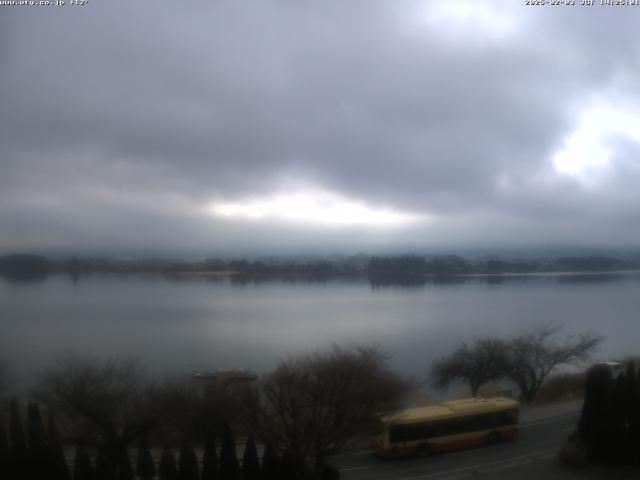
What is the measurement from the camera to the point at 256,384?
269 inches

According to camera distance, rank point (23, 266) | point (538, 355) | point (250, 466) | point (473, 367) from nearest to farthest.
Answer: point (250, 466), point (23, 266), point (473, 367), point (538, 355)

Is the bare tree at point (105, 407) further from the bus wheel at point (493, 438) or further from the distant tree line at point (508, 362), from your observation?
the distant tree line at point (508, 362)

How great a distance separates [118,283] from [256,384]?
9.17 m

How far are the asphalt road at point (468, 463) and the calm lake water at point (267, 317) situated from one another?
3.50 metres

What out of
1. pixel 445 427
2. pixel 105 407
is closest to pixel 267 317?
pixel 445 427

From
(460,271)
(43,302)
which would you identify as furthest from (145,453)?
(460,271)

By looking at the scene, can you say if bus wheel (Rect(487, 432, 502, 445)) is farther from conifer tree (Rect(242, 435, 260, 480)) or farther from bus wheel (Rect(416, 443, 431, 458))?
conifer tree (Rect(242, 435, 260, 480))

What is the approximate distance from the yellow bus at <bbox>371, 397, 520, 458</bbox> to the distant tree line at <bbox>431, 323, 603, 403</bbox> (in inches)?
113

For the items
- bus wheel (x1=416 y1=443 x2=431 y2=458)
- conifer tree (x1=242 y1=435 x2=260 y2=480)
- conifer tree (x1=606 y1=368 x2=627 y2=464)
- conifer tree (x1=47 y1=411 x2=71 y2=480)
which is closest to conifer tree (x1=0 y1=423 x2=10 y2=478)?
conifer tree (x1=47 y1=411 x2=71 y2=480)

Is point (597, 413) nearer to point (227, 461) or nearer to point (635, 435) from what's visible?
point (635, 435)

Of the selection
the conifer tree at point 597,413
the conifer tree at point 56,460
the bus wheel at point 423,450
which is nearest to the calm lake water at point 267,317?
the bus wheel at point 423,450

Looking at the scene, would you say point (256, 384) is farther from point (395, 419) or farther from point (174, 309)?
point (174, 309)

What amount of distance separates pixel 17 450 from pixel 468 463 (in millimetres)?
5366

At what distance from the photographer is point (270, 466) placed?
5449 mm
